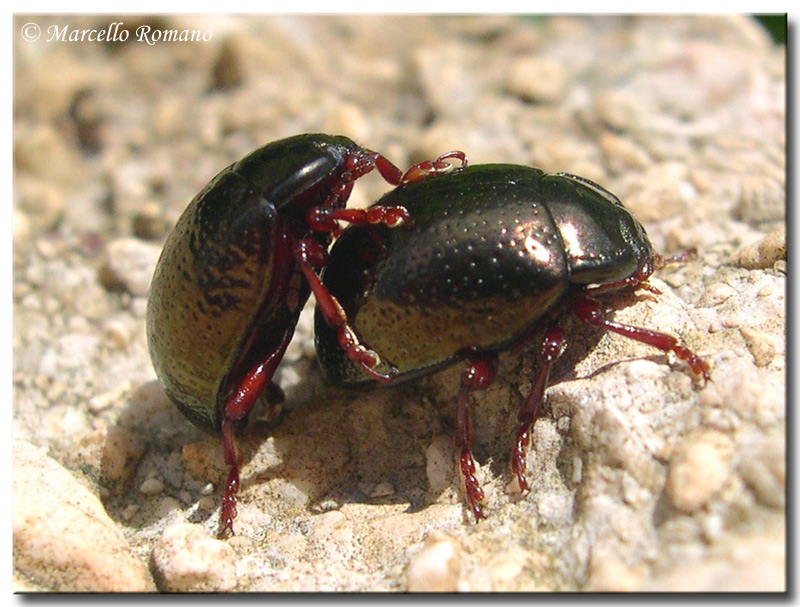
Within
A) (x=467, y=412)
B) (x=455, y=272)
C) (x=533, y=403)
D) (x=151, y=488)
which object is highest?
(x=455, y=272)

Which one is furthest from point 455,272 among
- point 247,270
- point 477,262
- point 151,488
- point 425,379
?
point 151,488

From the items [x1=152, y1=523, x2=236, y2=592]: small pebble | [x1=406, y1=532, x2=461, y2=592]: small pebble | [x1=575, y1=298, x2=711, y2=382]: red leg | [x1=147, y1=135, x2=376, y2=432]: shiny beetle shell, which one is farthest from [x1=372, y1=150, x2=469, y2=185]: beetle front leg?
[x1=152, y1=523, x2=236, y2=592]: small pebble

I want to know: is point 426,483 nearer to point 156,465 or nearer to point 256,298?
point 256,298

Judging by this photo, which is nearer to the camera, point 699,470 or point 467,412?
point 699,470

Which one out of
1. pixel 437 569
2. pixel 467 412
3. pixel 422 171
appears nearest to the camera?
pixel 437 569

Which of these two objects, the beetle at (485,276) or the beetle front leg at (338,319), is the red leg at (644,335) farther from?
the beetle front leg at (338,319)

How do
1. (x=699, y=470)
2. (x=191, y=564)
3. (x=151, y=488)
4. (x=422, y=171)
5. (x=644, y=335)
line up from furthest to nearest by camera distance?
(x=151, y=488) → (x=422, y=171) → (x=644, y=335) → (x=191, y=564) → (x=699, y=470)

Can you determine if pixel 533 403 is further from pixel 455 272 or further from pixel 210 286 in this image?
pixel 210 286

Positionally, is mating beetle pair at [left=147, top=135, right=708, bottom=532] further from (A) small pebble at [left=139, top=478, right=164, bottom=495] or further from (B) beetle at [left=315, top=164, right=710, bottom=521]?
(A) small pebble at [left=139, top=478, right=164, bottom=495]
